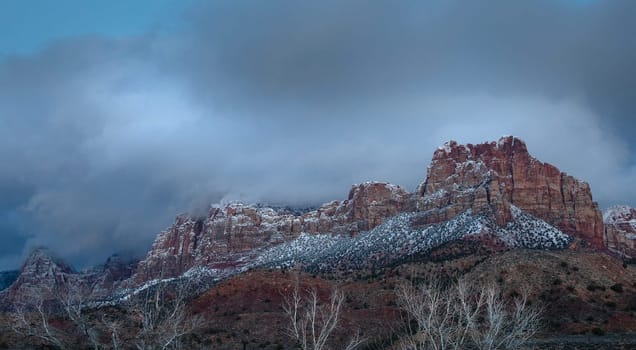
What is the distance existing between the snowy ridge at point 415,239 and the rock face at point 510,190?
321 inches

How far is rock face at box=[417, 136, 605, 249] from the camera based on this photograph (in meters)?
169

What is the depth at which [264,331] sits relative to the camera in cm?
6844

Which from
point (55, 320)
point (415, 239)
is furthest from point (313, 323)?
Answer: point (415, 239)

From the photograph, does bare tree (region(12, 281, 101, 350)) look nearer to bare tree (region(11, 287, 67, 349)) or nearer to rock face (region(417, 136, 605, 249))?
bare tree (region(11, 287, 67, 349))

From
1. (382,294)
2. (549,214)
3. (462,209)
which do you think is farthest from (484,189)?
(382,294)

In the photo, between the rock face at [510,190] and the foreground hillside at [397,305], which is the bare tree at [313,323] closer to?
the foreground hillside at [397,305]

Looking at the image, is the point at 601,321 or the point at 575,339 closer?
the point at 575,339

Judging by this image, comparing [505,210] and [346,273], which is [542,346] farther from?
[505,210]

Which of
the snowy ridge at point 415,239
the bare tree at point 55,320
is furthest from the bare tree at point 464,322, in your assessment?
the snowy ridge at point 415,239

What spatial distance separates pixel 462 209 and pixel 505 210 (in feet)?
36.4

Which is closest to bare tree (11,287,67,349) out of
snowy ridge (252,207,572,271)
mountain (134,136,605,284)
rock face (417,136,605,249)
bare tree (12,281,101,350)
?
→ bare tree (12,281,101,350)

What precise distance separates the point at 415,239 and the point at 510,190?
46649 millimetres

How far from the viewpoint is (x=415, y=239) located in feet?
498

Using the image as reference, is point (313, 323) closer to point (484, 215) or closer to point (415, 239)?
point (415, 239)
